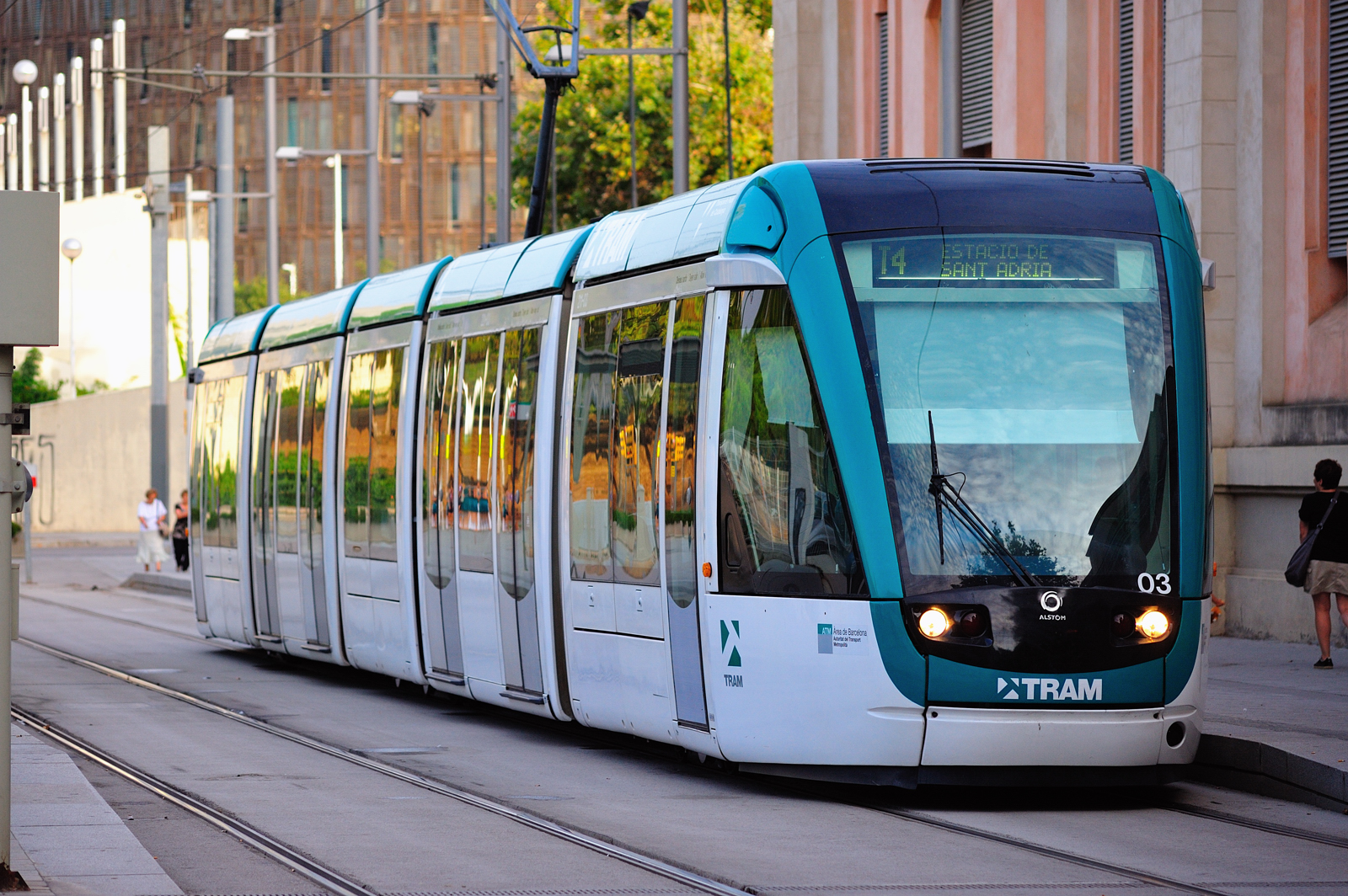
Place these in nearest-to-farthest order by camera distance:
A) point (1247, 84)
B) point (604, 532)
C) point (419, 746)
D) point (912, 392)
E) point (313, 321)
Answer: point (912, 392) < point (604, 532) < point (419, 746) < point (313, 321) < point (1247, 84)

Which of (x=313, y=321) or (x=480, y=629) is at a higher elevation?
(x=313, y=321)

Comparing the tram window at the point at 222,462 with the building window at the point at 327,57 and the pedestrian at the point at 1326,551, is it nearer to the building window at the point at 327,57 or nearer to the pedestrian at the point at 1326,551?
the pedestrian at the point at 1326,551

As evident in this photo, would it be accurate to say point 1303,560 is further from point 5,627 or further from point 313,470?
point 5,627

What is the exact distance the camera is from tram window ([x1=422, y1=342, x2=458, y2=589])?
14.3 meters

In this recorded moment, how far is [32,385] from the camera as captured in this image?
210 ft

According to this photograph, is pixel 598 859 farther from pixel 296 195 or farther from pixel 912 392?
pixel 296 195

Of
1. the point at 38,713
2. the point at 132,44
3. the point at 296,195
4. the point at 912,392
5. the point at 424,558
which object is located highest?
the point at 132,44

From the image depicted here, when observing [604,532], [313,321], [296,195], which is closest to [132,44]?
[296,195]

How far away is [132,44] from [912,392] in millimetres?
A: 100696

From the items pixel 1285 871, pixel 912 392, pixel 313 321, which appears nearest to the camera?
pixel 1285 871

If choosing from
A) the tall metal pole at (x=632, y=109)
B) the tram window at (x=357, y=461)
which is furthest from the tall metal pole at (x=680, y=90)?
the tram window at (x=357, y=461)

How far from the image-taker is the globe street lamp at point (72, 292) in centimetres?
6506

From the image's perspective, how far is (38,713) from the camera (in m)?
15.0

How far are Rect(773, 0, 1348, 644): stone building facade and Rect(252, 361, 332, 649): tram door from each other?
217 inches
